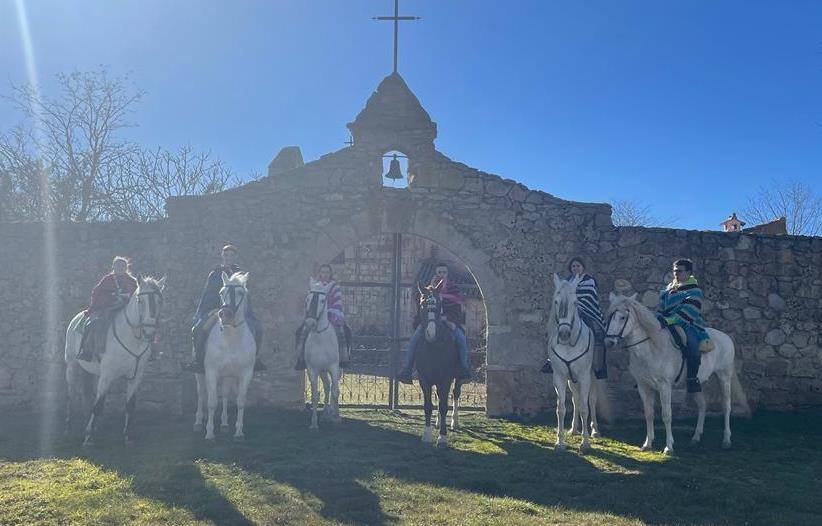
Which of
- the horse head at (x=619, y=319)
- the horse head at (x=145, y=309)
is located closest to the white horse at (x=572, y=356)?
the horse head at (x=619, y=319)

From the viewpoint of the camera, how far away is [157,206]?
881 inches

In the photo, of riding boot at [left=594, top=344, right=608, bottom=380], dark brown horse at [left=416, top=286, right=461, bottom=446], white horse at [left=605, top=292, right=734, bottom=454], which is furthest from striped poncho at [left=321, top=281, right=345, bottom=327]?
white horse at [left=605, top=292, right=734, bottom=454]

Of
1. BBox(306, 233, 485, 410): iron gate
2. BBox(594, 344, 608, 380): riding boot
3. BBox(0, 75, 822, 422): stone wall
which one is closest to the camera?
BBox(594, 344, 608, 380): riding boot

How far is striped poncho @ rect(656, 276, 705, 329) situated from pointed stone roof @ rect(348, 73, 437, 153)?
14.6ft

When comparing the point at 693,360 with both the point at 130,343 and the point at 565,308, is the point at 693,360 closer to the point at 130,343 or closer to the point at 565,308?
the point at 565,308

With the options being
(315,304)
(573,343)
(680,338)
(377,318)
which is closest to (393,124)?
(315,304)

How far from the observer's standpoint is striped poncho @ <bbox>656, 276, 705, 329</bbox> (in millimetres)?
7669

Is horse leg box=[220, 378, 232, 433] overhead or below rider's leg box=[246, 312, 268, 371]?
below

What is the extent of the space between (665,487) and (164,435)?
6023 millimetres

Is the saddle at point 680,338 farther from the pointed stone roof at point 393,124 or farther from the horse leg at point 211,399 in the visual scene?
the horse leg at point 211,399

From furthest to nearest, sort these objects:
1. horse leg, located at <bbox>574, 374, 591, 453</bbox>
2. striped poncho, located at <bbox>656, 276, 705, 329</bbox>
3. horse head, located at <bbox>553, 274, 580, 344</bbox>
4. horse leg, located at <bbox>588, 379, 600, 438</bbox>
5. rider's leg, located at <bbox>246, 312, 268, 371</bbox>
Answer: horse leg, located at <bbox>588, 379, 600, 438</bbox>
rider's leg, located at <bbox>246, 312, 268, 371</bbox>
striped poncho, located at <bbox>656, 276, 705, 329</bbox>
horse leg, located at <bbox>574, 374, 591, 453</bbox>
horse head, located at <bbox>553, 274, 580, 344</bbox>

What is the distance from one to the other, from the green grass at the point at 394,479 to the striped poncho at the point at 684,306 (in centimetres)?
162

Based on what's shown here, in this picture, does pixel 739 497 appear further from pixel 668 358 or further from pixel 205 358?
pixel 205 358

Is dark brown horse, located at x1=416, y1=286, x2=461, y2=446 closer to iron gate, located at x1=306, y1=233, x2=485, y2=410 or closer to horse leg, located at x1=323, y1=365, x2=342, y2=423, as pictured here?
horse leg, located at x1=323, y1=365, x2=342, y2=423
